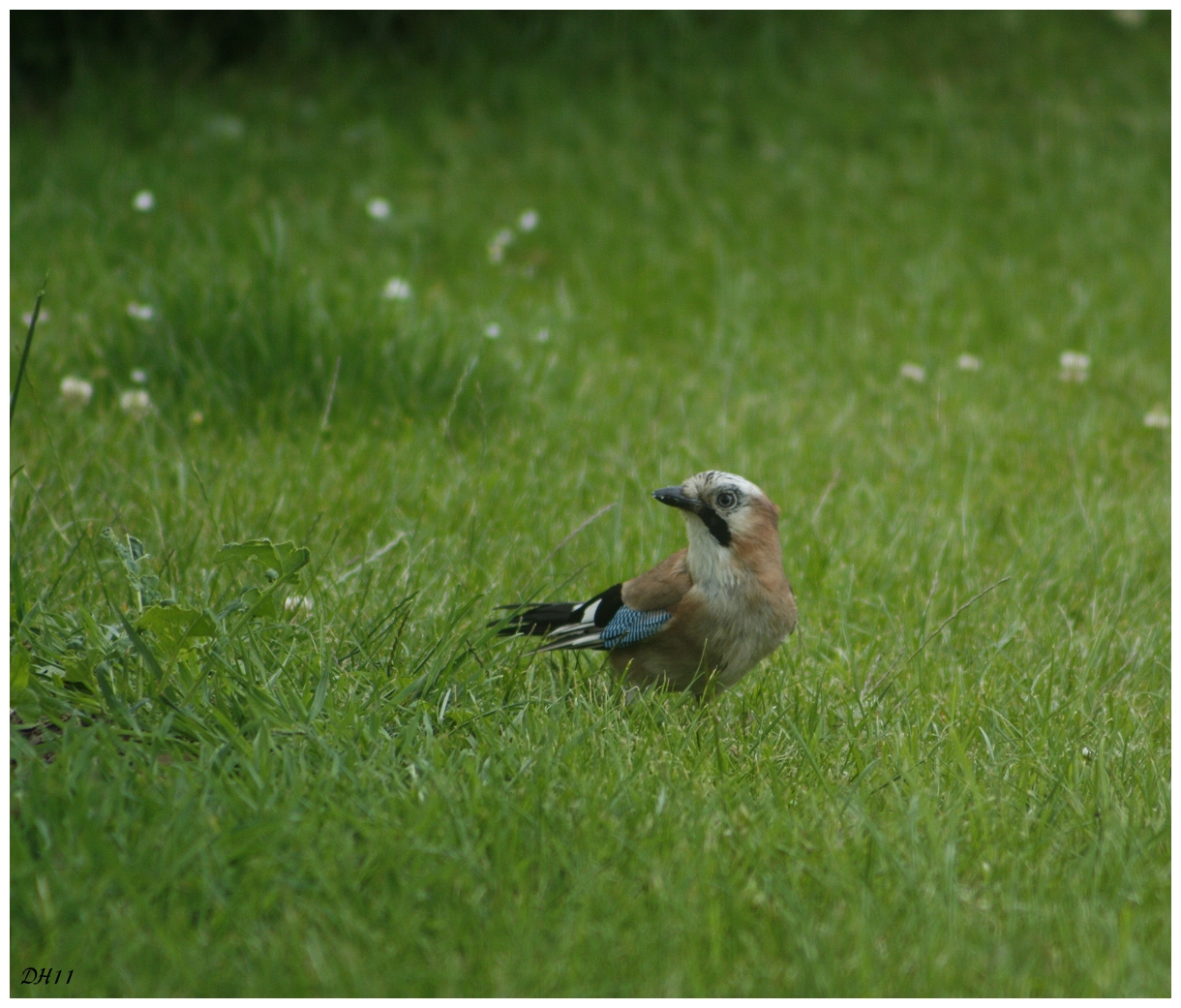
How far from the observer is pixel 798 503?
16.3 feet

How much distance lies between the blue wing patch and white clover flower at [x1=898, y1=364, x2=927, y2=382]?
3.01 m

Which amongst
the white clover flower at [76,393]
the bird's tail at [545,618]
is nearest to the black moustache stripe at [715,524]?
the bird's tail at [545,618]

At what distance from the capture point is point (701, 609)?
3580mm

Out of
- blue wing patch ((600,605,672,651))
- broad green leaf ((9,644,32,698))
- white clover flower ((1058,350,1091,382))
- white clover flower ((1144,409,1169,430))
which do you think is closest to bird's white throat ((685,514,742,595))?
blue wing patch ((600,605,672,651))

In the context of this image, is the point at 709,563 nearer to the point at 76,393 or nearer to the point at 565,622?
the point at 565,622

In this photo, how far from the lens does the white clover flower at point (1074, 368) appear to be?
6.41 meters

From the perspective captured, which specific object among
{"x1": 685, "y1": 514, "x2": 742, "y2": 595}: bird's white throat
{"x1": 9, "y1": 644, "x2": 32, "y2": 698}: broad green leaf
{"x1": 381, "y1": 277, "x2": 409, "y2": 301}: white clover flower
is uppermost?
{"x1": 381, "y1": 277, "x2": 409, "y2": 301}: white clover flower

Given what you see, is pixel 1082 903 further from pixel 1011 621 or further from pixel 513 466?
pixel 513 466

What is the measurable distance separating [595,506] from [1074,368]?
10.0 feet

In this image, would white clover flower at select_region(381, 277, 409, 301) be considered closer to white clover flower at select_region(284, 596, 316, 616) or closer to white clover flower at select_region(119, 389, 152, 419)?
white clover flower at select_region(119, 389, 152, 419)

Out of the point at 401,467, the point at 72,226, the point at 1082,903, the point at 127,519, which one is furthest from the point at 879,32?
the point at 1082,903

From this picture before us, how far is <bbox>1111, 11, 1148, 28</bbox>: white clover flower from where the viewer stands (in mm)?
10812

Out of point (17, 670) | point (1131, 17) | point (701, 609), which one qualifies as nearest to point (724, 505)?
point (701, 609)

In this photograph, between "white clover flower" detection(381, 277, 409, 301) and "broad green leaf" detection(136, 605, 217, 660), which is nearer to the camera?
"broad green leaf" detection(136, 605, 217, 660)
